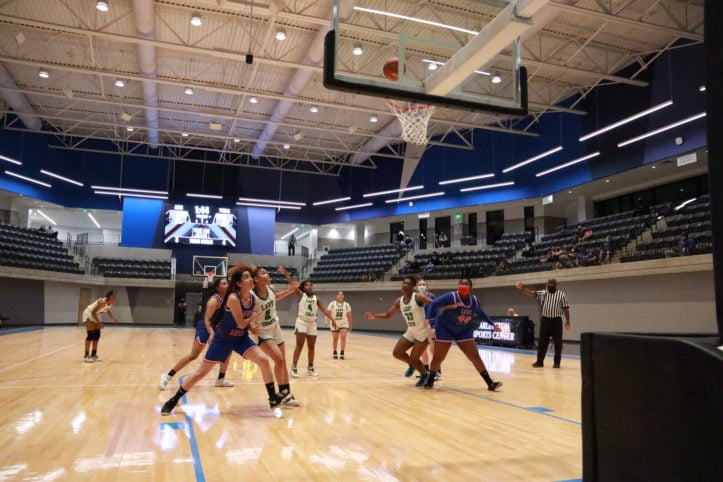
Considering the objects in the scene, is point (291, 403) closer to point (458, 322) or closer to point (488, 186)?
point (458, 322)

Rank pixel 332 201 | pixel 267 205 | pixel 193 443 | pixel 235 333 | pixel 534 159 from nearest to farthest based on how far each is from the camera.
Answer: pixel 193 443 → pixel 235 333 → pixel 534 159 → pixel 267 205 → pixel 332 201

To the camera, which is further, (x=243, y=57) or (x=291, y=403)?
(x=243, y=57)

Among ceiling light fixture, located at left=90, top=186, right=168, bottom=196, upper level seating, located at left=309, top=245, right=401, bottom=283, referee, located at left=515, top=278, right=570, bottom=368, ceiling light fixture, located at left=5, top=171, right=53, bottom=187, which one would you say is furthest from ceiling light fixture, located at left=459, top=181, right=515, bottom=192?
ceiling light fixture, located at left=5, top=171, right=53, bottom=187

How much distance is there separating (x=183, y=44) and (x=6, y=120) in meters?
15.4

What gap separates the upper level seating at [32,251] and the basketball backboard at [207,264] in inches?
252

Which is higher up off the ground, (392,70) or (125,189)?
(125,189)

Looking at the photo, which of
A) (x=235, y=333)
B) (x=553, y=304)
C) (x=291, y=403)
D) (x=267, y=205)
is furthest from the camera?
(x=267, y=205)

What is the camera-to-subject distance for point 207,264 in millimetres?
32312

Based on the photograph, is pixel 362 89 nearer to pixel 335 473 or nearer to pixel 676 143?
pixel 335 473

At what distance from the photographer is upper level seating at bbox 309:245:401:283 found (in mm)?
29688

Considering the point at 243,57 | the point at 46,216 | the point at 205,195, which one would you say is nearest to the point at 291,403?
the point at 243,57

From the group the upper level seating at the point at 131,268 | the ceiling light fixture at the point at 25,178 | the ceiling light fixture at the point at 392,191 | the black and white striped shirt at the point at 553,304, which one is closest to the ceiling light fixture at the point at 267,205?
the ceiling light fixture at the point at 392,191

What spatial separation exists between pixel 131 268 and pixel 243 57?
18.1 meters

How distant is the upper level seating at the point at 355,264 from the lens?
29.7 m
